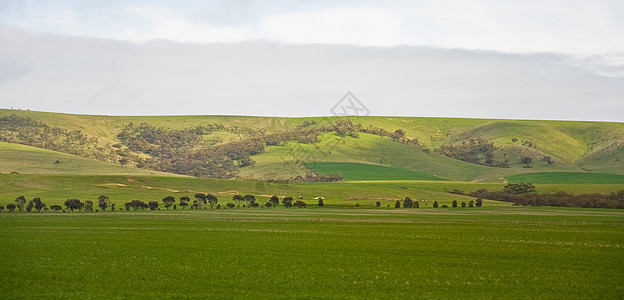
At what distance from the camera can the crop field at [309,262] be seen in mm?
30922

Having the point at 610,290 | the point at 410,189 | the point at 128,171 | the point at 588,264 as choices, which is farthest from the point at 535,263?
the point at 128,171

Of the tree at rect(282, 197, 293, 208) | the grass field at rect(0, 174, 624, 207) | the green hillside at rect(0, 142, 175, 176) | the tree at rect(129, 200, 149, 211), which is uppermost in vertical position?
the green hillside at rect(0, 142, 175, 176)

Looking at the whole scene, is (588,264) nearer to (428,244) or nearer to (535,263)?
(535,263)

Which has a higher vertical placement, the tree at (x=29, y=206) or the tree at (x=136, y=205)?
the tree at (x=136, y=205)

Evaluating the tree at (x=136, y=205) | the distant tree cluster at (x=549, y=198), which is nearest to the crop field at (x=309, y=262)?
the tree at (x=136, y=205)

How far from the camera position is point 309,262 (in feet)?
134

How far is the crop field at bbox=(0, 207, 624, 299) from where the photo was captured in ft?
101

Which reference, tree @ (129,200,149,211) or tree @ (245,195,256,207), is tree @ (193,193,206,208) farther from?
tree @ (129,200,149,211)

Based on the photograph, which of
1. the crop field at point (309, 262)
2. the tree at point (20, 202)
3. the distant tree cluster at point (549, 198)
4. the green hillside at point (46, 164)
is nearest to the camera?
the crop field at point (309, 262)

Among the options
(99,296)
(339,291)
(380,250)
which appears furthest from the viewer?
(380,250)

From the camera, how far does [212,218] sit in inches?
3342

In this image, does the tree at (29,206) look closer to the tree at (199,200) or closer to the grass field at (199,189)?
the grass field at (199,189)

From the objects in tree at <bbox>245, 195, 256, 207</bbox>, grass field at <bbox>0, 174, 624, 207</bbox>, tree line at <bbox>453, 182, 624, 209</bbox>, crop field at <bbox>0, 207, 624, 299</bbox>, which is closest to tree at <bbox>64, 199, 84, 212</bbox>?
grass field at <bbox>0, 174, 624, 207</bbox>

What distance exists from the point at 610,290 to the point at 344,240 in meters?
26.0
